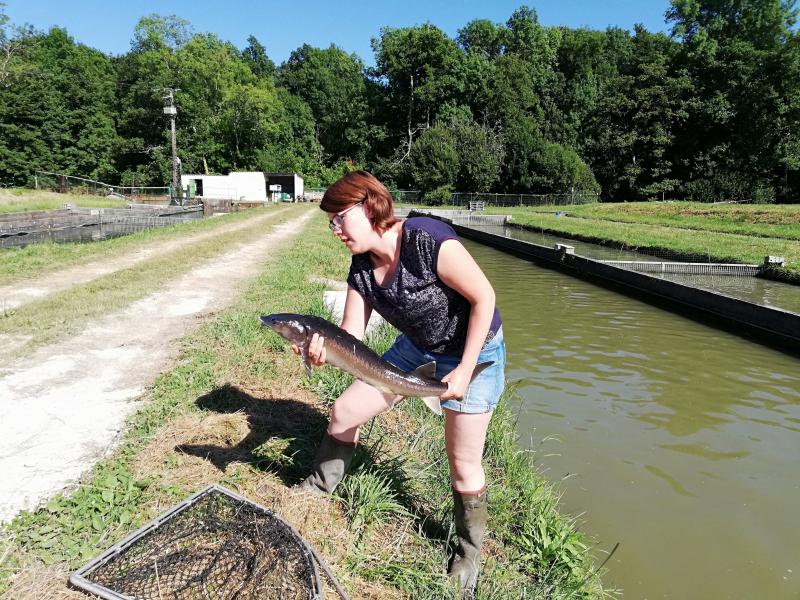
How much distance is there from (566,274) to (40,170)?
60.4m

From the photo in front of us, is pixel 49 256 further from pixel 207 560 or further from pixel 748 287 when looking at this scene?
pixel 748 287

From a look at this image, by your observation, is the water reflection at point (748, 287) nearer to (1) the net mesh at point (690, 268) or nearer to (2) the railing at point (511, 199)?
(1) the net mesh at point (690, 268)

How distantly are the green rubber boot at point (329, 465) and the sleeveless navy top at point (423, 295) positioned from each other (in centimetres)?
89

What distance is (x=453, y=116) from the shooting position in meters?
68.1

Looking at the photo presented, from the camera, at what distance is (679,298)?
12.7 metres

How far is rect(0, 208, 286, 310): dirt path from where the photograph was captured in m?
8.91

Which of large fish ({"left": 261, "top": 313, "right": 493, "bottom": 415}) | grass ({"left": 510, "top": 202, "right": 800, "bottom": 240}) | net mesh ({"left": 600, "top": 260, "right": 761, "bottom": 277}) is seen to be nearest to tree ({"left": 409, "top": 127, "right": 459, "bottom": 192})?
grass ({"left": 510, "top": 202, "right": 800, "bottom": 240})

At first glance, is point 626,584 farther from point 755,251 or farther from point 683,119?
point 683,119

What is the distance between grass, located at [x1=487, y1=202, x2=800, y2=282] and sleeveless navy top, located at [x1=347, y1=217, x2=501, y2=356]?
1577 cm

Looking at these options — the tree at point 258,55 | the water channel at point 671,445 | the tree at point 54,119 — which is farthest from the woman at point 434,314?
the tree at point 258,55

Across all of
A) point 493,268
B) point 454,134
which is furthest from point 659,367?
point 454,134

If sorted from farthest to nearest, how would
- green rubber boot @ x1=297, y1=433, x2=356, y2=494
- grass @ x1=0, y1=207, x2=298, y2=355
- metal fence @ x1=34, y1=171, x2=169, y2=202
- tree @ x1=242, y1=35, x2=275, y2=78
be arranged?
tree @ x1=242, y1=35, x2=275, y2=78 < metal fence @ x1=34, y1=171, x2=169, y2=202 < grass @ x1=0, y1=207, x2=298, y2=355 < green rubber boot @ x1=297, y1=433, x2=356, y2=494

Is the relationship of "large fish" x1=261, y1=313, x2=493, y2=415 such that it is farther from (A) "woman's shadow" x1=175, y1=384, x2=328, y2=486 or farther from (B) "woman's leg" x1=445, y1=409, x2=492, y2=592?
(A) "woman's shadow" x1=175, y1=384, x2=328, y2=486

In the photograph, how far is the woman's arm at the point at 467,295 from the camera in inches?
108
